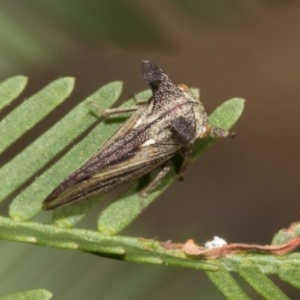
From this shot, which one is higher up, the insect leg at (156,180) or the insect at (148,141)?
the insect at (148,141)

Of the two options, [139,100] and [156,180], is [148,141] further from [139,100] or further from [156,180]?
[156,180]

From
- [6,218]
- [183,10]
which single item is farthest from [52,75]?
[6,218]

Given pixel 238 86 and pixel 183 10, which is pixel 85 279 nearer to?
pixel 183 10

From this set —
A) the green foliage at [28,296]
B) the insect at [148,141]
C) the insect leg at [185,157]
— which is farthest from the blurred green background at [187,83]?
the green foliage at [28,296]

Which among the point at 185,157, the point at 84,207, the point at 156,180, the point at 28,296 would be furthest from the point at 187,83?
the point at 28,296

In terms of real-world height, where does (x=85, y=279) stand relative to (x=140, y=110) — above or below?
below

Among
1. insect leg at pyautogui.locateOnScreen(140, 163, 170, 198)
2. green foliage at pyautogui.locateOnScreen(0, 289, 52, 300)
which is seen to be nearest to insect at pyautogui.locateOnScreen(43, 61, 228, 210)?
insect leg at pyautogui.locateOnScreen(140, 163, 170, 198)

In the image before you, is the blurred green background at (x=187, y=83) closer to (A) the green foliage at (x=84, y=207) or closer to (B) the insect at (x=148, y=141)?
(B) the insect at (x=148, y=141)
